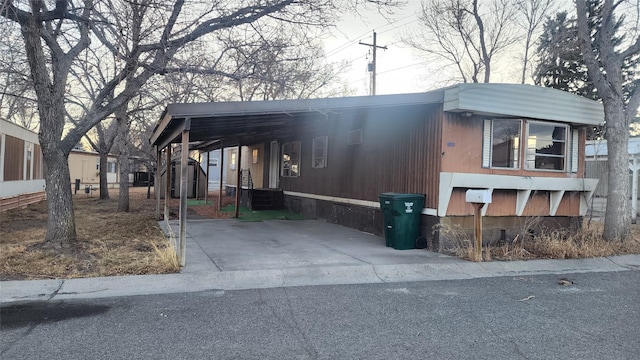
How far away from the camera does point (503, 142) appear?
8.38 metres

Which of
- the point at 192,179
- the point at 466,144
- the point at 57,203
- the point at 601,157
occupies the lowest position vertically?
the point at 57,203

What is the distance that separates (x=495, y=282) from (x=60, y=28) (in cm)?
884

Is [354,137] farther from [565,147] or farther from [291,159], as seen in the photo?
[565,147]

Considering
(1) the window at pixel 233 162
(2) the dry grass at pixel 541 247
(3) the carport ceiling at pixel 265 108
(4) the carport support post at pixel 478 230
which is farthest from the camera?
(1) the window at pixel 233 162

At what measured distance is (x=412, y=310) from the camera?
464 centimetres

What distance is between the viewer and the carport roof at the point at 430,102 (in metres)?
6.47

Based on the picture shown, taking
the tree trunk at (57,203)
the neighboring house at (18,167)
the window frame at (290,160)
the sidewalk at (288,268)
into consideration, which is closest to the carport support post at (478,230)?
the sidewalk at (288,268)

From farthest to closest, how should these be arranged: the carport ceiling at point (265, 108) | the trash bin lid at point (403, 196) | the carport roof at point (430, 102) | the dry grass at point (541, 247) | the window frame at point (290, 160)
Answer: the window frame at point (290, 160), the trash bin lid at point (403, 196), the dry grass at point (541, 247), the carport roof at point (430, 102), the carport ceiling at point (265, 108)

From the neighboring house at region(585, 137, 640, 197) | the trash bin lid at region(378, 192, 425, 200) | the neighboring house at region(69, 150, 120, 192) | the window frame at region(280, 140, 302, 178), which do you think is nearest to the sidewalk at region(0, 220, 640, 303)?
the trash bin lid at region(378, 192, 425, 200)

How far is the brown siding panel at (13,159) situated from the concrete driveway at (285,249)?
6268mm

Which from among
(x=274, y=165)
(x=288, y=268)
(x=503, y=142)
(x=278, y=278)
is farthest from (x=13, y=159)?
(x=503, y=142)

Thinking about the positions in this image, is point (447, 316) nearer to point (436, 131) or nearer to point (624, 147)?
point (436, 131)

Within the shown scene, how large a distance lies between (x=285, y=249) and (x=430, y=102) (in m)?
3.72

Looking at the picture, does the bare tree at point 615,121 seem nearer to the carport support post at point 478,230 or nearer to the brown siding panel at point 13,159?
the carport support post at point 478,230
